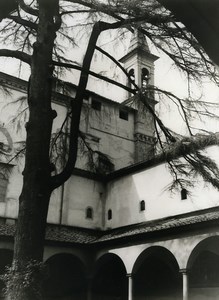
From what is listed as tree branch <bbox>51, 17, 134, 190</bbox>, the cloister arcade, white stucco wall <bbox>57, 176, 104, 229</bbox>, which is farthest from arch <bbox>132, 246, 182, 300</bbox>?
tree branch <bbox>51, 17, 134, 190</bbox>

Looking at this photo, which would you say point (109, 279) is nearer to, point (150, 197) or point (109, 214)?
point (109, 214)

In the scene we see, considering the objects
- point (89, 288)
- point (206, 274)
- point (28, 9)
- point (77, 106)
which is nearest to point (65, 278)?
point (89, 288)

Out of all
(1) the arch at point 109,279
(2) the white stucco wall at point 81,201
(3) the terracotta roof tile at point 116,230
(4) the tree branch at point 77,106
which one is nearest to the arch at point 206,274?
(3) the terracotta roof tile at point 116,230

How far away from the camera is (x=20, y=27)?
8.20 meters

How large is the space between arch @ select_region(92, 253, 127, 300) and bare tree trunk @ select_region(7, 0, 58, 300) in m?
11.6

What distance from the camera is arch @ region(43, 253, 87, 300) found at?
17047 millimetres

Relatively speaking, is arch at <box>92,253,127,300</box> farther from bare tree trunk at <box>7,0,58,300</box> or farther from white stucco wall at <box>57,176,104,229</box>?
bare tree trunk at <box>7,0,58,300</box>

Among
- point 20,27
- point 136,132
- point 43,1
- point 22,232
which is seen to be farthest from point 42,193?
point 136,132

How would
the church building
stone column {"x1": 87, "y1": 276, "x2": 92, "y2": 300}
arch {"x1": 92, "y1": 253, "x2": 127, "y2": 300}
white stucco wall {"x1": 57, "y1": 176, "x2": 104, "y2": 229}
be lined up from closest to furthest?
the church building
stone column {"x1": 87, "y1": 276, "x2": 92, "y2": 300}
arch {"x1": 92, "y1": 253, "x2": 127, "y2": 300}
white stucco wall {"x1": 57, "y1": 176, "x2": 104, "y2": 229}

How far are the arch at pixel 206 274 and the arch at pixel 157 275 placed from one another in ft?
2.11

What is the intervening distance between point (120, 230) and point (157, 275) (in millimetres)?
2860

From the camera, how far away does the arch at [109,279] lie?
17031mm

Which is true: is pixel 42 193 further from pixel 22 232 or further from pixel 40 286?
pixel 40 286

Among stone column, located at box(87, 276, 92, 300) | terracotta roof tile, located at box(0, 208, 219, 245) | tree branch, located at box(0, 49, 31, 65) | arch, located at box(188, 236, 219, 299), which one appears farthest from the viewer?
stone column, located at box(87, 276, 92, 300)
